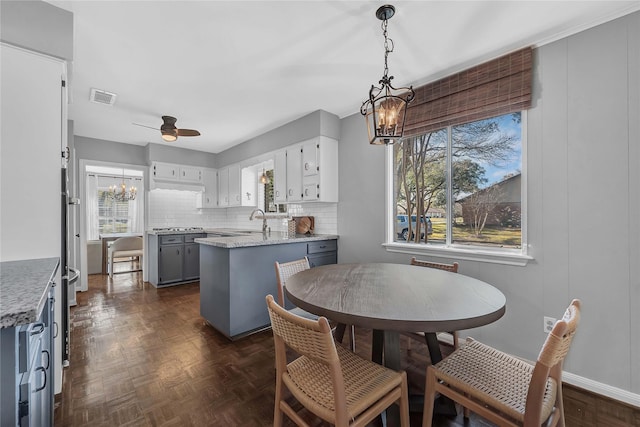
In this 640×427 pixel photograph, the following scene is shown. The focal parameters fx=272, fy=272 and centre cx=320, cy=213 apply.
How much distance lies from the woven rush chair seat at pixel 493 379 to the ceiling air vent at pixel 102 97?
3.88 m

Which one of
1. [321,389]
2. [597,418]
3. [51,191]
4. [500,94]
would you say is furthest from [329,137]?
[597,418]

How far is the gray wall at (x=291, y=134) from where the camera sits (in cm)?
347

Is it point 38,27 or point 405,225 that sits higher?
point 38,27

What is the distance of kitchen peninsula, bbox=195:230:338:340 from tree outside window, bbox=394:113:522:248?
1.44m

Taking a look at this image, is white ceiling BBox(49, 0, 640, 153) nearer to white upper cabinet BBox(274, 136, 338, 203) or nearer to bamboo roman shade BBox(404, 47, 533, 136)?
bamboo roman shade BBox(404, 47, 533, 136)

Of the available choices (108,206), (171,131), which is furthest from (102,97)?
(108,206)

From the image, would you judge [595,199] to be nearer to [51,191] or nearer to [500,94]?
[500,94]

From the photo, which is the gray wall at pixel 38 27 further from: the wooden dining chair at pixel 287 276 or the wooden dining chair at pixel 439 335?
the wooden dining chair at pixel 439 335

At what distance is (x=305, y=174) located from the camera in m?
3.67

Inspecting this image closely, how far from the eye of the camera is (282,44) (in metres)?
2.14

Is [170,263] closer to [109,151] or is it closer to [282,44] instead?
[109,151]

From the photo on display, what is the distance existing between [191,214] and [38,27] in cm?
438

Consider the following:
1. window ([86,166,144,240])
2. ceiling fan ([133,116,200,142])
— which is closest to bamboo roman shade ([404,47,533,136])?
ceiling fan ([133,116,200,142])

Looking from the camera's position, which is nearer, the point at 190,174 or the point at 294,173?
the point at 294,173
